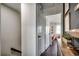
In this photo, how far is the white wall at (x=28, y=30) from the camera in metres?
1.77

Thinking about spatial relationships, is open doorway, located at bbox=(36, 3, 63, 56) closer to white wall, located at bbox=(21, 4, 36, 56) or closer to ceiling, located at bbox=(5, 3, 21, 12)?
white wall, located at bbox=(21, 4, 36, 56)

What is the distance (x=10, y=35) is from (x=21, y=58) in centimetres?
37

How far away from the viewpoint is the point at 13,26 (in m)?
1.77

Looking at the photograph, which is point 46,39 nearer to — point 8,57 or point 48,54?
point 48,54

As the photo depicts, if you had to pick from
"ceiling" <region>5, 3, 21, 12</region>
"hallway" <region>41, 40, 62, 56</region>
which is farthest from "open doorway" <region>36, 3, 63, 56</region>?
"ceiling" <region>5, 3, 21, 12</region>

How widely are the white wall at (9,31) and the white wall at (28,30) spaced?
7cm

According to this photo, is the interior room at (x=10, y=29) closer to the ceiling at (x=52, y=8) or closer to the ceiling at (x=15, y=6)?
the ceiling at (x=15, y=6)

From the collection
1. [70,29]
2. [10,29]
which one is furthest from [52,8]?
[10,29]

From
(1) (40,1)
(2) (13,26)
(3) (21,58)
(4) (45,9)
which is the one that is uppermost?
(1) (40,1)

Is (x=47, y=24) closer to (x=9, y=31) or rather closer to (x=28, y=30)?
(x=28, y=30)

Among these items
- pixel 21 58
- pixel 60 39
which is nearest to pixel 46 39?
pixel 60 39

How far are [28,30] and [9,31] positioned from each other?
275 mm

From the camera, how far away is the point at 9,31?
1781 millimetres

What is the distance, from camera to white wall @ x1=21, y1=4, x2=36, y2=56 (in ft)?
5.80
